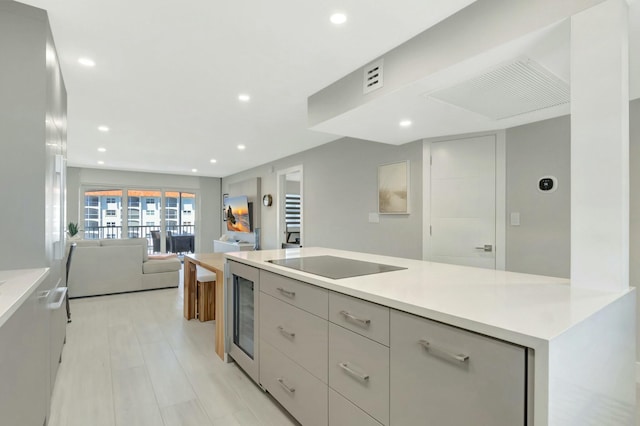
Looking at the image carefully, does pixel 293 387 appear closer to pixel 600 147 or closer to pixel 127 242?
pixel 600 147

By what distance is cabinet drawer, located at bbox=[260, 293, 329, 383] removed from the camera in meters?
1.62

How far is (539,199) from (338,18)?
237cm

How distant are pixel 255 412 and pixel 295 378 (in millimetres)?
431

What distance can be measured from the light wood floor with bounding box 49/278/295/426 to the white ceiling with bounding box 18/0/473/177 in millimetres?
2343

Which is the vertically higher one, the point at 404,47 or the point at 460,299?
the point at 404,47

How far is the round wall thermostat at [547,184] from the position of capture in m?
2.85

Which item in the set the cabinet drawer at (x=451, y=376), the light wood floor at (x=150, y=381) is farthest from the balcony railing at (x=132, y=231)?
the cabinet drawer at (x=451, y=376)

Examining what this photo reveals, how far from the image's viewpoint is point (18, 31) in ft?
5.79

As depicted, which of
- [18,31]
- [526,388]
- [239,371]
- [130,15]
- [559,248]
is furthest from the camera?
[559,248]

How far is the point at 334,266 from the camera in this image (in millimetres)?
2016

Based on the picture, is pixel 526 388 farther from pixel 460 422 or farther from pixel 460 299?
pixel 460 299

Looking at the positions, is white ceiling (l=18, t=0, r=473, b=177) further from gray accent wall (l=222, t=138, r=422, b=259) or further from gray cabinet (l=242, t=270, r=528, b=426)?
gray cabinet (l=242, t=270, r=528, b=426)

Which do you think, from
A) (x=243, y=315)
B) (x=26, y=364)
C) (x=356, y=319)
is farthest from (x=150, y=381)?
(x=356, y=319)

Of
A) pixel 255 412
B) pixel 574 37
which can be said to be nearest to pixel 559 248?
pixel 574 37
